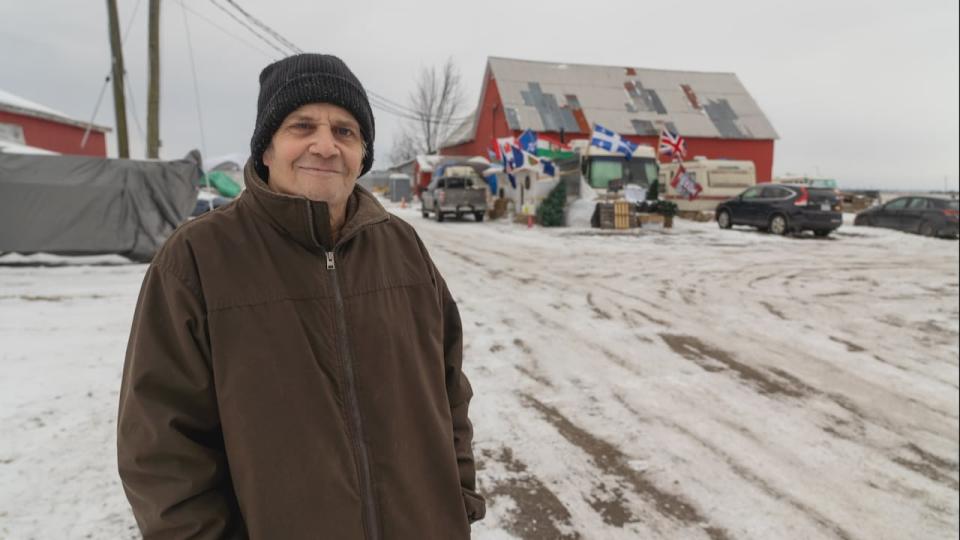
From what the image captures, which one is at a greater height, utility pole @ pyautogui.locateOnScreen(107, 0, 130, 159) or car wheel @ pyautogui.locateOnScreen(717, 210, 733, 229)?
utility pole @ pyautogui.locateOnScreen(107, 0, 130, 159)

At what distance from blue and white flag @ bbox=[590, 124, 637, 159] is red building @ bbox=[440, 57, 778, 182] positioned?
10.1 meters

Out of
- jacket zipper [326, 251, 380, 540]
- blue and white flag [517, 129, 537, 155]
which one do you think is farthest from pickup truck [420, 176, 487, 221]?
jacket zipper [326, 251, 380, 540]

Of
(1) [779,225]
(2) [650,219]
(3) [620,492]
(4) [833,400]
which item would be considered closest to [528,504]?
(3) [620,492]

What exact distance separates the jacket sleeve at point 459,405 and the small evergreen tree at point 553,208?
17884 millimetres

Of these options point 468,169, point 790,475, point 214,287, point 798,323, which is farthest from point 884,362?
point 468,169

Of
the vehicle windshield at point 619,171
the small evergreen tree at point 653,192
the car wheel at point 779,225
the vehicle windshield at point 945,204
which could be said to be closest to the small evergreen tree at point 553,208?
the vehicle windshield at point 619,171

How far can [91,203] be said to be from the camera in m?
9.45

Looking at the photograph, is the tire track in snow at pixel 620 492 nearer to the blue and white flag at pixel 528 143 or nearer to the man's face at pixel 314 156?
the man's face at pixel 314 156

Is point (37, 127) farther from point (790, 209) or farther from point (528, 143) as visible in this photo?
point (790, 209)

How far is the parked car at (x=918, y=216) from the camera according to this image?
1733 centimetres

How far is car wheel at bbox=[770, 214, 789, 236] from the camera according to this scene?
17.8 metres

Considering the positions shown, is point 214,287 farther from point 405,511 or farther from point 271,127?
point 405,511

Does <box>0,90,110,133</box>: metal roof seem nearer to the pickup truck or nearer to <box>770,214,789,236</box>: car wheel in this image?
the pickup truck

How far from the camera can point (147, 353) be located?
4.09ft
